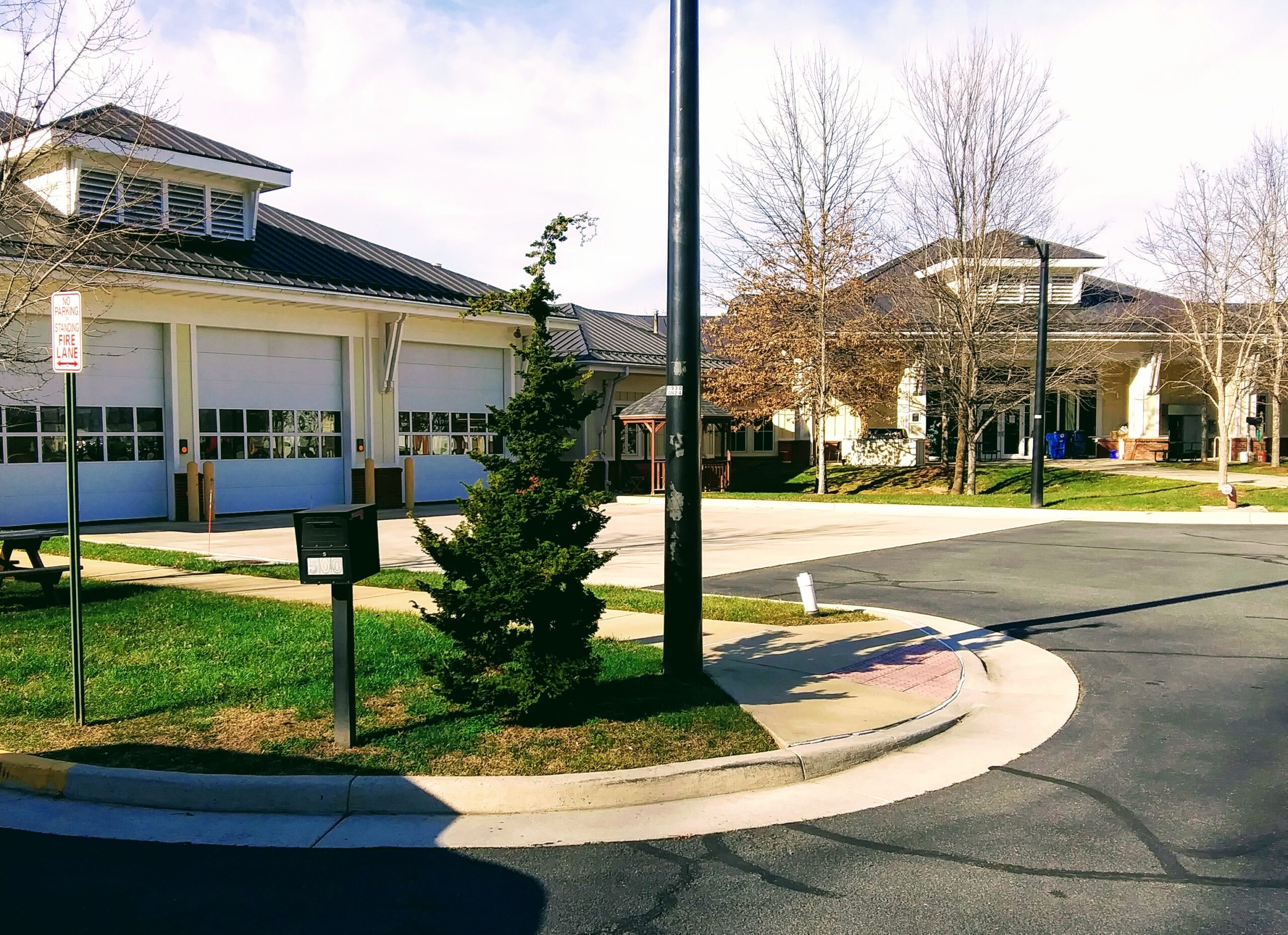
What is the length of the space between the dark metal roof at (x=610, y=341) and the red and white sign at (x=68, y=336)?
20657mm

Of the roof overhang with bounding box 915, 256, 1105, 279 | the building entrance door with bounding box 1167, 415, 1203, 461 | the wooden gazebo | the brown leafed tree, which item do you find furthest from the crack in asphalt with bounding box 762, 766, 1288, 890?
the building entrance door with bounding box 1167, 415, 1203, 461

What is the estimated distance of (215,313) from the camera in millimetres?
21656

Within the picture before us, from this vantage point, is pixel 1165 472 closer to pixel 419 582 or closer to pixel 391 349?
pixel 391 349

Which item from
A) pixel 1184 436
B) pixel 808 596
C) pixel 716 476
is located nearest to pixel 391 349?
pixel 716 476

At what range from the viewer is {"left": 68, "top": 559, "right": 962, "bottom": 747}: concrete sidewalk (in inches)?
273

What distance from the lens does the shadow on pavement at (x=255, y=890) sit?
4.21 meters

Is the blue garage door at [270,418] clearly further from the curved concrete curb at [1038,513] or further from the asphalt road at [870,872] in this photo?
the asphalt road at [870,872]

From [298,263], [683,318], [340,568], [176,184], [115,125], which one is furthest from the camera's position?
[298,263]

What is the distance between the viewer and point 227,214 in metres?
22.7

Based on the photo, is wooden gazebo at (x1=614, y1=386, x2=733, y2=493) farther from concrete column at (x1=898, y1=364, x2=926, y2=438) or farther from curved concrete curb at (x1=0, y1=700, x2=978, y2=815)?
curved concrete curb at (x1=0, y1=700, x2=978, y2=815)

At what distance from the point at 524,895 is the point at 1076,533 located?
16705mm

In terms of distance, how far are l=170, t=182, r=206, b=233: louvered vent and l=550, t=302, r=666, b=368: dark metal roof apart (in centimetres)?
918

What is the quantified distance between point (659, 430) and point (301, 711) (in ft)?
83.2

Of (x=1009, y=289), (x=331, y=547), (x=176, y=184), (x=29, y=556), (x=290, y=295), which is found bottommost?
(x=29, y=556)
